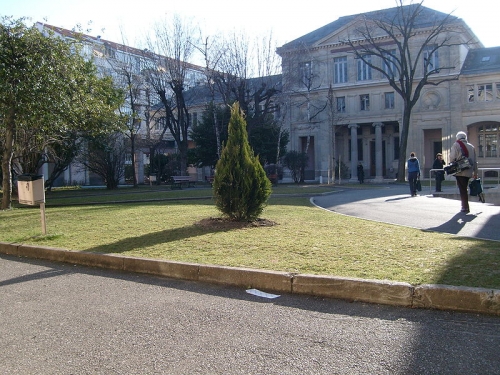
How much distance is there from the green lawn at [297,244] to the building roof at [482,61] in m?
39.4

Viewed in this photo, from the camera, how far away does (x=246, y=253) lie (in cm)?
738

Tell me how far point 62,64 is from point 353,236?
12073mm

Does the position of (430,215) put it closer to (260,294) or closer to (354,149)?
(260,294)

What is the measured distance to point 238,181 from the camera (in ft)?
33.7

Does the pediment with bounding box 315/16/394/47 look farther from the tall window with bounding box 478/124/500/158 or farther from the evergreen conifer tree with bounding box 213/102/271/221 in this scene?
the evergreen conifer tree with bounding box 213/102/271/221

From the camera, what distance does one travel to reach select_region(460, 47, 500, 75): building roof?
44.4 metres

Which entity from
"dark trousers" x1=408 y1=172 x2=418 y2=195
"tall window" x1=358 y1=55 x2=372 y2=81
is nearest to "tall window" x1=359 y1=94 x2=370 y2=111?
"tall window" x1=358 y1=55 x2=372 y2=81

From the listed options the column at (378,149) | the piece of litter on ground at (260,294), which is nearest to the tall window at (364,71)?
the column at (378,149)

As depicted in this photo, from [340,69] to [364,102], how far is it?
4441mm

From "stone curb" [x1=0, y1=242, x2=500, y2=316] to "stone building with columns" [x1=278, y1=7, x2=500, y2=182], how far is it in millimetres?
32724

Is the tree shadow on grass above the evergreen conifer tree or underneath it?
underneath

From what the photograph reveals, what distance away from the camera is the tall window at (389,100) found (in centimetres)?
4838

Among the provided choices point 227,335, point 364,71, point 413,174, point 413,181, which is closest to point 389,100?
point 364,71

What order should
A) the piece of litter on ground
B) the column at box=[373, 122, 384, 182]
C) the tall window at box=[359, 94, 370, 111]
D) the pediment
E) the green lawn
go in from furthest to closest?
the tall window at box=[359, 94, 370, 111]
the column at box=[373, 122, 384, 182]
the pediment
the green lawn
the piece of litter on ground
